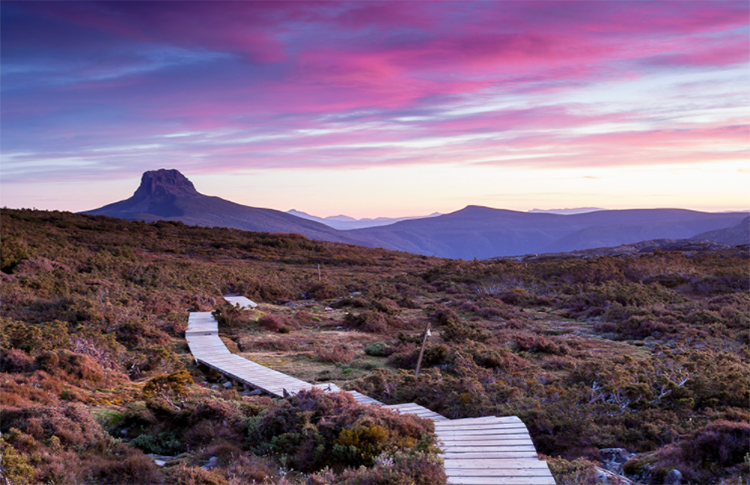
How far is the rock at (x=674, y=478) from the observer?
5316 millimetres

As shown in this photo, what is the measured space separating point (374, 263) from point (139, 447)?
4098 centimetres

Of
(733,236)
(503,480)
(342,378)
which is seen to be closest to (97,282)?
(342,378)

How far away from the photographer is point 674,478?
211 inches

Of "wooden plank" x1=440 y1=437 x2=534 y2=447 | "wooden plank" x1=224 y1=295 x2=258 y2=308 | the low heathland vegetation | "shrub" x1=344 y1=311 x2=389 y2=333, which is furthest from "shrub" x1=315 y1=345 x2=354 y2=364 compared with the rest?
"wooden plank" x1=224 y1=295 x2=258 y2=308

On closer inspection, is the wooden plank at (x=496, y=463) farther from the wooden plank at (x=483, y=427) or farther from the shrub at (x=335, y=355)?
the shrub at (x=335, y=355)

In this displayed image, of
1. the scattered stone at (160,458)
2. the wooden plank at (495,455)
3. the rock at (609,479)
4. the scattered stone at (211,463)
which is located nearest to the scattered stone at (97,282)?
the scattered stone at (160,458)

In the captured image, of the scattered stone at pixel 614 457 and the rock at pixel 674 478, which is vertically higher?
the rock at pixel 674 478

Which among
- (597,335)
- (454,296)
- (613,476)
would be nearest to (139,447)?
(613,476)

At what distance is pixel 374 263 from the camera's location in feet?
155

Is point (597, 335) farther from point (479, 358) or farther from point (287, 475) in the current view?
point (287, 475)

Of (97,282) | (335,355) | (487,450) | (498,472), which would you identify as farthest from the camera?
(97,282)

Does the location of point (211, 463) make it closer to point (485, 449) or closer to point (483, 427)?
point (485, 449)

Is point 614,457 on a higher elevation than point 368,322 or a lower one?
higher

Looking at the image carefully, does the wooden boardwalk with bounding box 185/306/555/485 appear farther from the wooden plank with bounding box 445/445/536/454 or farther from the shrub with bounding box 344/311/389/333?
the shrub with bounding box 344/311/389/333
